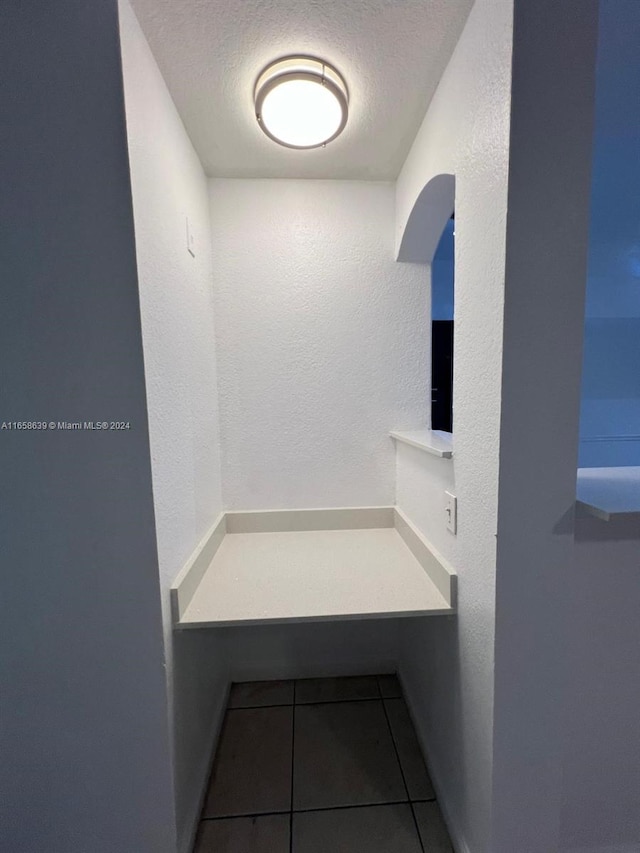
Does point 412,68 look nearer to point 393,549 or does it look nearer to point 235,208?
point 235,208

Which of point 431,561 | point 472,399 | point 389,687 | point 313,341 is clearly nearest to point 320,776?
point 389,687

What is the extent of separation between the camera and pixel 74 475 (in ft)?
2.72

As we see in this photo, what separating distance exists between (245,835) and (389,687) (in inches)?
31.1

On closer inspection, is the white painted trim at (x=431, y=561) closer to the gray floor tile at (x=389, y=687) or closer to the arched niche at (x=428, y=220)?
the gray floor tile at (x=389, y=687)

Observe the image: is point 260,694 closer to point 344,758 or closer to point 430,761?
point 344,758

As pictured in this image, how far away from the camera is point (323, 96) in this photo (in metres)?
0.95

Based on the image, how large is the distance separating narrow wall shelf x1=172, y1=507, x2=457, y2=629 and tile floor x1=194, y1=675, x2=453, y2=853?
2.39 feet

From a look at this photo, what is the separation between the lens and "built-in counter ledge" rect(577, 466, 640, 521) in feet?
2.37

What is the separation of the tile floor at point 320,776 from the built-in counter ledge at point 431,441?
1.18 meters

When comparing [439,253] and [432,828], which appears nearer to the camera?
[432,828]

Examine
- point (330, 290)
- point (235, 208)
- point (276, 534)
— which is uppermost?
point (235, 208)

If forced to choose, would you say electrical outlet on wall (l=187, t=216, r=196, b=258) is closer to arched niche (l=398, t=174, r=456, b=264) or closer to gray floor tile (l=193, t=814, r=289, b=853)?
arched niche (l=398, t=174, r=456, b=264)

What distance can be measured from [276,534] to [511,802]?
107 centimetres

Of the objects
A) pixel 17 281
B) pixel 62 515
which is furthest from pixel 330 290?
pixel 62 515
